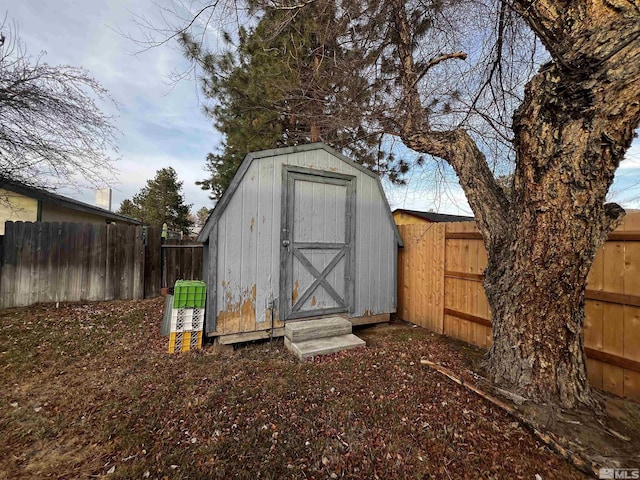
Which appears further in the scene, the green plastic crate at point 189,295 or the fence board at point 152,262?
the fence board at point 152,262

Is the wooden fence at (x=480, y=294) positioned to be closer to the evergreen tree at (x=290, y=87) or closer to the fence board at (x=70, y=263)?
the evergreen tree at (x=290, y=87)

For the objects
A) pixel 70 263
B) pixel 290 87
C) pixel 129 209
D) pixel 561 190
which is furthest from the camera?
pixel 129 209

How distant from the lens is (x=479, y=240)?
3.56 m

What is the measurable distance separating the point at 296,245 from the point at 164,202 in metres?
17.5

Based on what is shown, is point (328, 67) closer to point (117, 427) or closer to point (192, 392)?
point (192, 392)

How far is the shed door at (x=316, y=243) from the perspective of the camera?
372cm

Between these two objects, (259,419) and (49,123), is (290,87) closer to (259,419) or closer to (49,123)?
(49,123)

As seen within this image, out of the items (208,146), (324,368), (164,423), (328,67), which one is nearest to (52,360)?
(164,423)

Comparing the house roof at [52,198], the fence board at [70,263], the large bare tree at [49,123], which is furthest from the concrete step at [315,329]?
the house roof at [52,198]

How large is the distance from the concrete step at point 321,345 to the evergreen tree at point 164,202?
58.2 ft

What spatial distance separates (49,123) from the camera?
16.1 feet

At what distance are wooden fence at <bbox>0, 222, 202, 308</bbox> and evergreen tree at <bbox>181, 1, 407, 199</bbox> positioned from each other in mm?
3543

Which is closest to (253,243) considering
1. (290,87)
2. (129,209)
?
(290,87)

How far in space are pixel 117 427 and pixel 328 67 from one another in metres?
5.03
